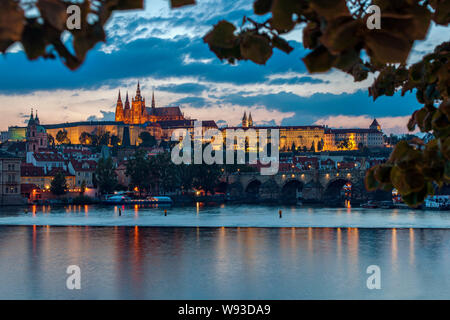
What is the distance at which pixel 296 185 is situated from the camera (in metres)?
70.4

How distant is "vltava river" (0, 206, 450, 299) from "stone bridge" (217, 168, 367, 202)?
30.5 metres

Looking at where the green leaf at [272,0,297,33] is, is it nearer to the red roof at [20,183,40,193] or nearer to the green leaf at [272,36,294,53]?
the green leaf at [272,36,294,53]

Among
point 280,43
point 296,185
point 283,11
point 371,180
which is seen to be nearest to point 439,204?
point 296,185

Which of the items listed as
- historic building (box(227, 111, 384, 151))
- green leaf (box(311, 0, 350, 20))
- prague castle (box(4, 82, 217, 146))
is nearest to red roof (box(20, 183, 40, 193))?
prague castle (box(4, 82, 217, 146))

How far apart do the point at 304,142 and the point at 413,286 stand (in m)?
119

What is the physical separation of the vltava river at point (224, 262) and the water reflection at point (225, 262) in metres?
0.03

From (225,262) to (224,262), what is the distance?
0.03 metres

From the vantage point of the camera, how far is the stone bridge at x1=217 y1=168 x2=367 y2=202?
205ft

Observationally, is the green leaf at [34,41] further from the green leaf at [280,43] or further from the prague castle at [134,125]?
the prague castle at [134,125]

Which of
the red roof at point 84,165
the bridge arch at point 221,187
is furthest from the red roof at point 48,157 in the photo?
the bridge arch at point 221,187

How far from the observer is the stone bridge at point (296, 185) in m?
62.6

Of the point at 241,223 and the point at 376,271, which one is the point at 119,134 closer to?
the point at 241,223

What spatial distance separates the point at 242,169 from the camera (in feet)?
241
